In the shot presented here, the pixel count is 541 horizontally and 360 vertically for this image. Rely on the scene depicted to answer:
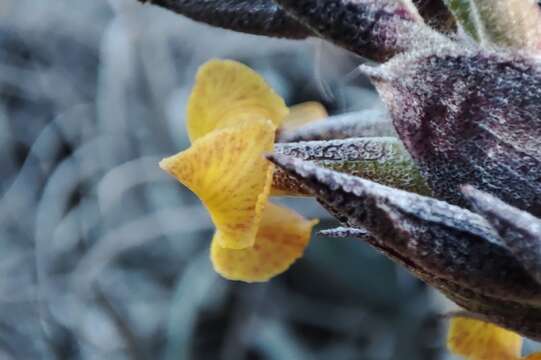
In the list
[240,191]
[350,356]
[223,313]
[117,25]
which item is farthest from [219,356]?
[240,191]

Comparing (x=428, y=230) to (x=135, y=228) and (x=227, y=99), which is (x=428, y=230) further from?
(x=135, y=228)

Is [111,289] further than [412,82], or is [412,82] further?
[111,289]

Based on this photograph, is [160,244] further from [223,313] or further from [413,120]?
[413,120]

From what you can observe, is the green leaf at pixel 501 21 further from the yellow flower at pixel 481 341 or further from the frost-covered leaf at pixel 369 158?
the yellow flower at pixel 481 341

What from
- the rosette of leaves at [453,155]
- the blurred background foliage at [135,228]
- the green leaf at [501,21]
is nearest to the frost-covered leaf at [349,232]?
the rosette of leaves at [453,155]

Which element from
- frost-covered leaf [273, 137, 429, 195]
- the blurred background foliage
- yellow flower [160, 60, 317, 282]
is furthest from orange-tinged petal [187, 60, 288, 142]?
the blurred background foliage

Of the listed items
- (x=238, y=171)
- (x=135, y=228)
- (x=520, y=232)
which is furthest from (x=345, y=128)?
(x=135, y=228)

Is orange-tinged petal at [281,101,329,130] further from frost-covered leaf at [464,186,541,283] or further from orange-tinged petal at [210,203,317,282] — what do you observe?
frost-covered leaf at [464,186,541,283]
